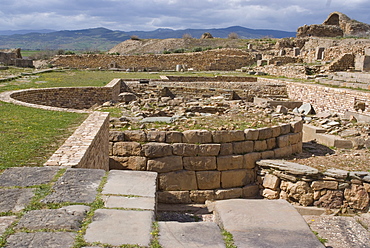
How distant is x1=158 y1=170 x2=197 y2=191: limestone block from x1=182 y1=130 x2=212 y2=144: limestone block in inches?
30.4

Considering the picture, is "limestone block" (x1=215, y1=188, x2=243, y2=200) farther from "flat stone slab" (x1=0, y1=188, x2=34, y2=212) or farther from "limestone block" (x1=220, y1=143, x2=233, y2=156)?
"flat stone slab" (x1=0, y1=188, x2=34, y2=212)

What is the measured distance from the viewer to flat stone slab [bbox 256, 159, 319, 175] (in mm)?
8107

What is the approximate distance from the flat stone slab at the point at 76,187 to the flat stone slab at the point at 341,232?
3353 mm

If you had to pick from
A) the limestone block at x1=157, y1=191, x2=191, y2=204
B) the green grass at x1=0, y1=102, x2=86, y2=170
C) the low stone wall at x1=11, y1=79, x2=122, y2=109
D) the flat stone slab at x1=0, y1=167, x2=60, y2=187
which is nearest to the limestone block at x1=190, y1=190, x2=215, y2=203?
the limestone block at x1=157, y1=191, x2=191, y2=204

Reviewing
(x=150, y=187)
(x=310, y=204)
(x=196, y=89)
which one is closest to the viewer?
(x=150, y=187)

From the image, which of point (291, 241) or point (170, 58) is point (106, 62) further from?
point (291, 241)

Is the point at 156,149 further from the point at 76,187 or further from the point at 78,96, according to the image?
the point at 78,96

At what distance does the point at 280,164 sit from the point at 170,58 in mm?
27183

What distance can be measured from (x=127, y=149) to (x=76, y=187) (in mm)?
4492

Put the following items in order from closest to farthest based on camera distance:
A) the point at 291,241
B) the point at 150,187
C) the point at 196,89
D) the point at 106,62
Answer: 1. the point at 291,241
2. the point at 150,187
3. the point at 196,89
4. the point at 106,62

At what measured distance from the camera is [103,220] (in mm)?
3445

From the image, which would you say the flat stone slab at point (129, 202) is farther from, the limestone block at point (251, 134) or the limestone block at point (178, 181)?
the limestone block at point (251, 134)

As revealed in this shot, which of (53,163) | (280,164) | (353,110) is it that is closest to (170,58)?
(353,110)

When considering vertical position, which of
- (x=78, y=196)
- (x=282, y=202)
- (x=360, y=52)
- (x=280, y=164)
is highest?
(x=360, y=52)
